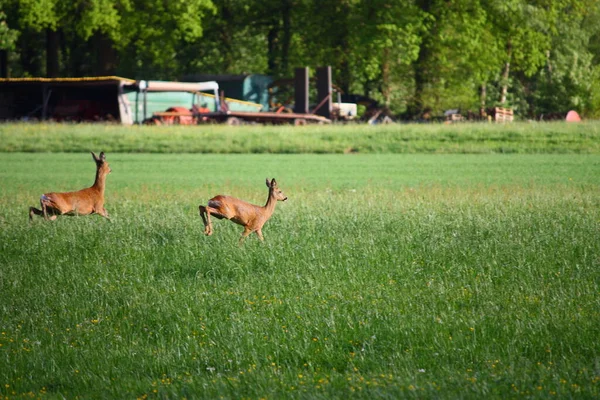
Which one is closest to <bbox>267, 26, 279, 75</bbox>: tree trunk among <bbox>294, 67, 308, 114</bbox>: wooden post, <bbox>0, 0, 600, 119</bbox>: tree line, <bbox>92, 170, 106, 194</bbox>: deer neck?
<bbox>0, 0, 600, 119</bbox>: tree line

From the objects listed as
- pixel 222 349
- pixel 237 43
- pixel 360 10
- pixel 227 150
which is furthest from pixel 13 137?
pixel 222 349

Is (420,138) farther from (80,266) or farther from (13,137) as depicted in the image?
(80,266)

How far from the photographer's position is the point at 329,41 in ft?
173

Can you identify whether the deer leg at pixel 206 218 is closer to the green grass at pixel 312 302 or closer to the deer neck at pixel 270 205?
the green grass at pixel 312 302

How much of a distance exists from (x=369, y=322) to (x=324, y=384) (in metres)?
1.59

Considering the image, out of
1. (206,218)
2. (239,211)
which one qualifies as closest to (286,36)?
(206,218)

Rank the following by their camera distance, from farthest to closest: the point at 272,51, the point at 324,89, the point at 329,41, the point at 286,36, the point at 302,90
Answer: the point at 272,51 < the point at 286,36 < the point at 329,41 < the point at 324,89 < the point at 302,90

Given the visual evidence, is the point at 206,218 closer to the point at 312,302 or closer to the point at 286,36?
the point at 312,302

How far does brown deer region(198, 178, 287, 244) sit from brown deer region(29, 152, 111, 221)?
2.38 metres

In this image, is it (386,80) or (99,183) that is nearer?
(99,183)

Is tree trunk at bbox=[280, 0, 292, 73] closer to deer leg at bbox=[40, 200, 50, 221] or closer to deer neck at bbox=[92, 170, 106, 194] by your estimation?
deer neck at bbox=[92, 170, 106, 194]

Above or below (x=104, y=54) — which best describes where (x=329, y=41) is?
above

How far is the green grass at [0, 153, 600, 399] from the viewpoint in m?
6.39

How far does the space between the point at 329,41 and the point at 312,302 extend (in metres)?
45.2
